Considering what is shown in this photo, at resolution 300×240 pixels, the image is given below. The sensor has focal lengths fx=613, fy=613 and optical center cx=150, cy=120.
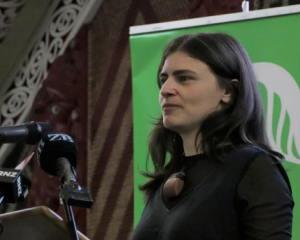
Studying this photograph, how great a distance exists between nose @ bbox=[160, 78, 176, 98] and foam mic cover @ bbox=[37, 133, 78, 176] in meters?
0.22

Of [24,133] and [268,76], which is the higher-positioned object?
[268,76]

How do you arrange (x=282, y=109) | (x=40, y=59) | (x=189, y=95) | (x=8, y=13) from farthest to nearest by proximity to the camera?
1. (x=8, y=13)
2. (x=40, y=59)
3. (x=282, y=109)
4. (x=189, y=95)

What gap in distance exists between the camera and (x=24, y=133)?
1.24 m

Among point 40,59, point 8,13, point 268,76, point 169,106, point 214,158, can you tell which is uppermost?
point 8,13

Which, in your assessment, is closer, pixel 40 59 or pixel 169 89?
pixel 169 89

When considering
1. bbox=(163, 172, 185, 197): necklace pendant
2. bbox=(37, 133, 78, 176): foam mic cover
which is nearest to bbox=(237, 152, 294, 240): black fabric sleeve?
bbox=(163, 172, 185, 197): necklace pendant

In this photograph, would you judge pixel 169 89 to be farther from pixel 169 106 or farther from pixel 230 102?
pixel 230 102

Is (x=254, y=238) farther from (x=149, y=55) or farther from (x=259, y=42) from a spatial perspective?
(x=149, y=55)

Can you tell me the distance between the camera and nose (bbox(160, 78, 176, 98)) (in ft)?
4.24

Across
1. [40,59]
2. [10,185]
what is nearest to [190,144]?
[10,185]

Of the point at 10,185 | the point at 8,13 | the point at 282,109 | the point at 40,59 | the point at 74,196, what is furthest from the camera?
the point at 8,13

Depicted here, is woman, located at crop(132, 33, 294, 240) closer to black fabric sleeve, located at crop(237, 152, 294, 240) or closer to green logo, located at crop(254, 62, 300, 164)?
black fabric sleeve, located at crop(237, 152, 294, 240)

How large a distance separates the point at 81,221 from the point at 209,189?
1698 mm

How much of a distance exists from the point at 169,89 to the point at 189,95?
4 cm
